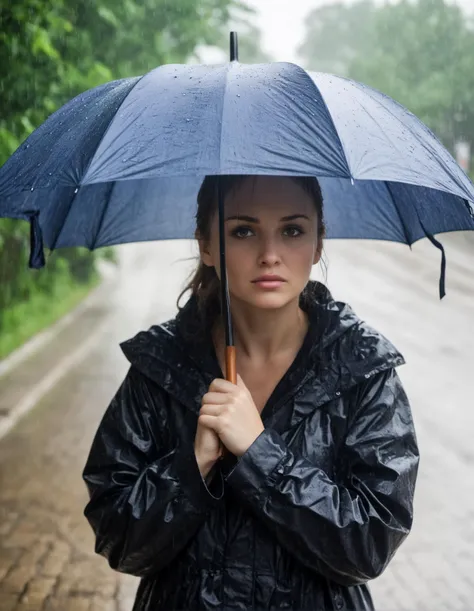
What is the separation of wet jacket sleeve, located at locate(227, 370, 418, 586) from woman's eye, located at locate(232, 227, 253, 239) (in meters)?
0.49

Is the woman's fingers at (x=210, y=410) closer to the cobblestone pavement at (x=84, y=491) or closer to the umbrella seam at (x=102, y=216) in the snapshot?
the umbrella seam at (x=102, y=216)

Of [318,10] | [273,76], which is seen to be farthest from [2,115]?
[318,10]

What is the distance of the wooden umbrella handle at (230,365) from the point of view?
2094mm

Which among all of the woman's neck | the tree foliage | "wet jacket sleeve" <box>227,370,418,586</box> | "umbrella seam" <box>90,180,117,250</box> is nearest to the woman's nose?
the woman's neck

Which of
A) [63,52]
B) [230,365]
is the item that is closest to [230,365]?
A: [230,365]

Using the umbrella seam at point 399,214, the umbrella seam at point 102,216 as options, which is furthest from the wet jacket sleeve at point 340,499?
the umbrella seam at point 102,216

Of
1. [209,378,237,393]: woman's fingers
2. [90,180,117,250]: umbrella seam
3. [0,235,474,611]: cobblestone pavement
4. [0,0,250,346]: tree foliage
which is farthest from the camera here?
[0,0,250,346]: tree foliage

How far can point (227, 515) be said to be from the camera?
2016 mm

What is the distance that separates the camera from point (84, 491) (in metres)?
6.30

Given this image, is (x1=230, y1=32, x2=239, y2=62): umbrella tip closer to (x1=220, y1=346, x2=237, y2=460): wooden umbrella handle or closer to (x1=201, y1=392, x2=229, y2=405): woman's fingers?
(x1=220, y1=346, x2=237, y2=460): wooden umbrella handle

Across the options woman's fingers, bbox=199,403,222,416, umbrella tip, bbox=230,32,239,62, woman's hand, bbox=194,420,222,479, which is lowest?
woman's hand, bbox=194,420,222,479

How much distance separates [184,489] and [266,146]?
78 centimetres

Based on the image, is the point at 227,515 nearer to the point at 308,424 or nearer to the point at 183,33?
the point at 308,424

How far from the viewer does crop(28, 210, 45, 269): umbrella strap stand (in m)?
2.18
